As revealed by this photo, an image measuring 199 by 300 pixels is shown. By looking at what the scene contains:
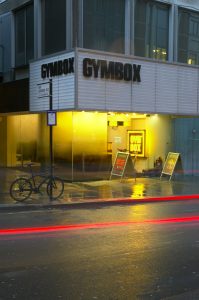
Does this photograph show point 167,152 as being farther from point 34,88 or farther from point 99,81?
point 34,88

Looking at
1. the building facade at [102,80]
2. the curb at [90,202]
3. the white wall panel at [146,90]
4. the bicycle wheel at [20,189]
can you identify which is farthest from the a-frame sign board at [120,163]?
the bicycle wheel at [20,189]

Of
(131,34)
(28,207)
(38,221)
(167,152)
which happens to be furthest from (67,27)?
(38,221)

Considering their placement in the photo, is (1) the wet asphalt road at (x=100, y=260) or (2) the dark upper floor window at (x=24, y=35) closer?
(1) the wet asphalt road at (x=100, y=260)

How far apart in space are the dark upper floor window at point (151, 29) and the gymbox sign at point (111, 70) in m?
1.47

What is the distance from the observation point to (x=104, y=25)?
63.2 ft

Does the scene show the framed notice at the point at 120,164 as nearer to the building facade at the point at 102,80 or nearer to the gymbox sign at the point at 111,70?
the building facade at the point at 102,80

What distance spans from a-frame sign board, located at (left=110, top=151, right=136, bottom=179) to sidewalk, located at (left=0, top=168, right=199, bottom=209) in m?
0.32

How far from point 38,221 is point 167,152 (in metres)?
11.3

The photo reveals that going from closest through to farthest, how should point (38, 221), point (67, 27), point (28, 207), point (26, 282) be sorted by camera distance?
point (26, 282) → point (38, 221) → point (28, 207) → point (67, 27)

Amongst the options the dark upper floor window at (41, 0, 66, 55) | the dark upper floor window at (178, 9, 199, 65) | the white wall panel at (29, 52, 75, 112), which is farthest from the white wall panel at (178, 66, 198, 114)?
the white wall panel at (29, 52, 75, 112)

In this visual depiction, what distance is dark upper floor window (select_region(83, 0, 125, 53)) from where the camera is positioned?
61.7 ft

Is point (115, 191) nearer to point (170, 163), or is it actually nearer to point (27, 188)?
point (27, 188)

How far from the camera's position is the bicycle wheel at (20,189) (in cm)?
1345

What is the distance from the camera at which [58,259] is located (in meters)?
7.18
